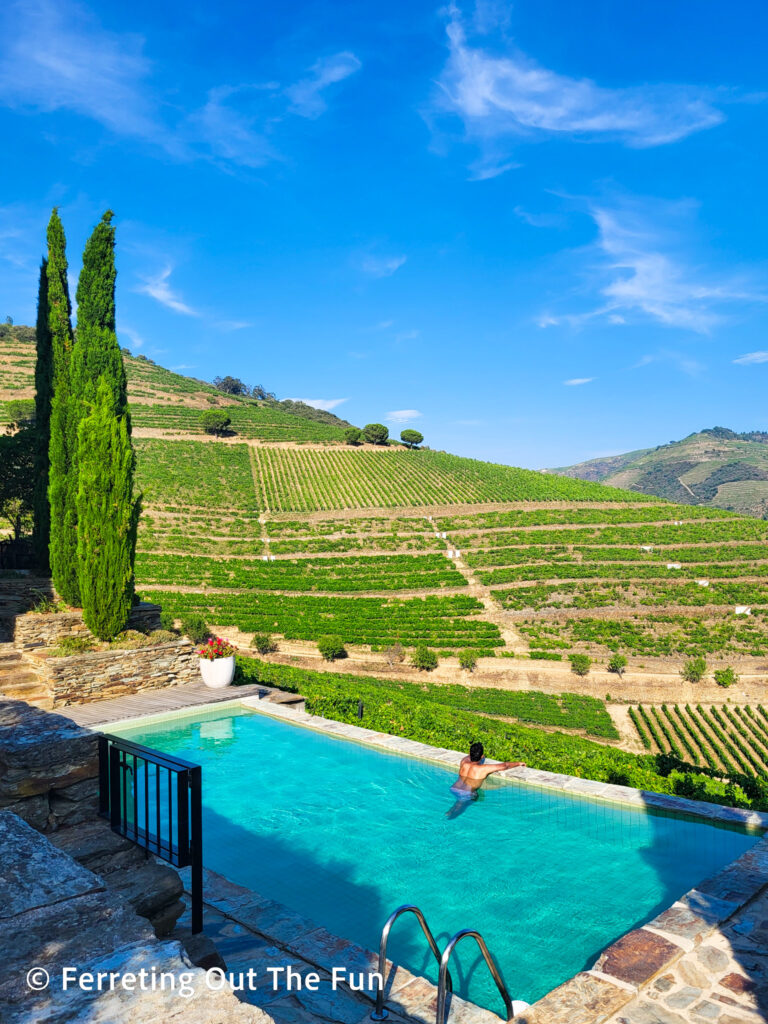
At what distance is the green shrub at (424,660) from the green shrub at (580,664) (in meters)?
7.27

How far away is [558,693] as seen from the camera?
102 feet

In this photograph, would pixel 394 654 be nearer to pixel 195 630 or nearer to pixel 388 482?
pixel 195 630

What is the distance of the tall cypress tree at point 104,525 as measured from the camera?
1219 cm

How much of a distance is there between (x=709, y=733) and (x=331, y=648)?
17.1m

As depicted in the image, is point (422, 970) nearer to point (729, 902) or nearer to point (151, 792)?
point (729, 902)

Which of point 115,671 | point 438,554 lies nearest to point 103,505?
point 115,671

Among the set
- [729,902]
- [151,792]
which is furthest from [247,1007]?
[151,792]

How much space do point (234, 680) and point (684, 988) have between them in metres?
10.3

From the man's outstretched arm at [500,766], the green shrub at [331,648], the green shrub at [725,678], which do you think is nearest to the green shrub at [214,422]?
the green shrub at [331,648]

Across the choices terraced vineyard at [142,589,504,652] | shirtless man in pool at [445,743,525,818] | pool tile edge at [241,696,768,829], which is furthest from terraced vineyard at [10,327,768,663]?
shirtless man in pool at [445,743,525,818]

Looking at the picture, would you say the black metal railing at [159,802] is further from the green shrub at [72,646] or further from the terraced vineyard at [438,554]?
the terraced vineyard at [438,554]

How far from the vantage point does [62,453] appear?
45.1ft

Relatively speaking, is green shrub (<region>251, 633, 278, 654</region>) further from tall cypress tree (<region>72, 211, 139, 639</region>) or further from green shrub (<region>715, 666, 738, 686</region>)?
green shrub (<region>715, 666, 738, 686</region>)

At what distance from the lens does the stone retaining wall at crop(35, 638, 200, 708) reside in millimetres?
10734
